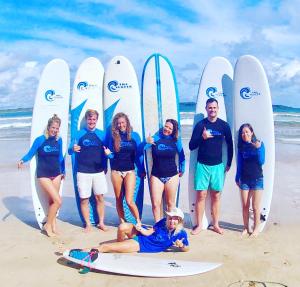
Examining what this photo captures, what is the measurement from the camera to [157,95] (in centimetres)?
532

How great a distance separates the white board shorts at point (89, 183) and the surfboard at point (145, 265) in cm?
112

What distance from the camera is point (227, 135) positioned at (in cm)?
483

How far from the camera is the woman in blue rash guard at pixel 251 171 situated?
466 cm

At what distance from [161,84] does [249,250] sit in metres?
2.46

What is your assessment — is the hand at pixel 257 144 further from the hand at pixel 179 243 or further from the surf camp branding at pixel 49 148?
the surf camp branding at pixel 49 148

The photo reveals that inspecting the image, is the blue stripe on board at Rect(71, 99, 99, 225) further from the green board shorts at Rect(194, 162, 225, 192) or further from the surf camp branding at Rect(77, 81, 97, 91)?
the green board shorts at Rect(194, 162, 225, 192)

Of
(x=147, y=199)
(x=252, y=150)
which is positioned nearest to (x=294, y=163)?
(x=147, y=199)

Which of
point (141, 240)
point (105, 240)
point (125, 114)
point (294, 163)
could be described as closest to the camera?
point (141, 240)

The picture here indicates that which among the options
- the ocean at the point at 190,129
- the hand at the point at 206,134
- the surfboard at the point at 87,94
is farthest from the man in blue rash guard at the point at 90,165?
the ocean at the point at 190,129

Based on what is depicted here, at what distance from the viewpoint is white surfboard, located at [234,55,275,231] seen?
5.01 m

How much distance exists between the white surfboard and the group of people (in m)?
0.33

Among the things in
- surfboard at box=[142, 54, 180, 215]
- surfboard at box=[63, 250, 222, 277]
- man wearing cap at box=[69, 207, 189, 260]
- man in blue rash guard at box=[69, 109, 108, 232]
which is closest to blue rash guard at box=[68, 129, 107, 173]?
man in blue rash guard at box=[69, 109, 108, 232]

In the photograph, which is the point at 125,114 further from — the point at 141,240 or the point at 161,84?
the point at 141,240

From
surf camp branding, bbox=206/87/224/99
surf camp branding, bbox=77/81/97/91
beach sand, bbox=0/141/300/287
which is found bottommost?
beach sand, bbox=0/141/300/287
